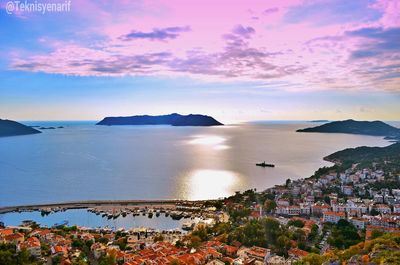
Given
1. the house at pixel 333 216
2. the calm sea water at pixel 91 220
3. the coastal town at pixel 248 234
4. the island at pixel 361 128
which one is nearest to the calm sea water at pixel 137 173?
the calm sea water at pixel 91 220

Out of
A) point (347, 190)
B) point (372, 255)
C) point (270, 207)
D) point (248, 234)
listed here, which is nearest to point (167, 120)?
point (347, 190)

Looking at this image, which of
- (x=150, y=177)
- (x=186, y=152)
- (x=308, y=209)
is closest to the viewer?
(x=308, y=209)

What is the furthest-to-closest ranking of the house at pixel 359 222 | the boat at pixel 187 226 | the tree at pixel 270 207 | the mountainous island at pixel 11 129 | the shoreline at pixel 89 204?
the mountainous island at pixel 11 129 < the shoreline at pixel 89 204 < the tree at pixel 270 207 < the boat at pixel 187 226 < the house at pixel 359 222

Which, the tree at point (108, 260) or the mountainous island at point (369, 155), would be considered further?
the mountainous island at point (369, 155)

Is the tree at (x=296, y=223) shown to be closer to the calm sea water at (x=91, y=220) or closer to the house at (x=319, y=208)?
the house at (x=319, y=208)

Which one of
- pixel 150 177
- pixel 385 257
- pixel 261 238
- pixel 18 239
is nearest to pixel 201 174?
pixel 150 177

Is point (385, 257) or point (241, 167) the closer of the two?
point (385, 257)

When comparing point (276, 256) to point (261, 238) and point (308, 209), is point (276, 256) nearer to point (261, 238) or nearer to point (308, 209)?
point (261, 238)
